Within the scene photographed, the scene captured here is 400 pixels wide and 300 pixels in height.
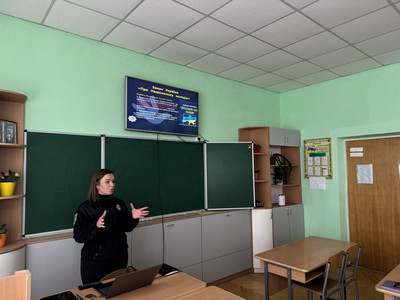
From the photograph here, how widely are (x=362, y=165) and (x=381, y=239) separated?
1151 mm

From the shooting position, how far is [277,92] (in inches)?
211

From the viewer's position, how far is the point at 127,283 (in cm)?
161

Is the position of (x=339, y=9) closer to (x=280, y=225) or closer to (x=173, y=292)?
(x=173, y=292)

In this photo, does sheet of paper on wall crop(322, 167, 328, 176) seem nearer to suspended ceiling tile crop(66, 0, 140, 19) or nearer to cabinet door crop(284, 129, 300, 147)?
cabinet door crop(284, 129, 300, 147)

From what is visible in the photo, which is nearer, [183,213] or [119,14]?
[119,14]

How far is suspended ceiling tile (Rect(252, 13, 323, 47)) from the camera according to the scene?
111 inches

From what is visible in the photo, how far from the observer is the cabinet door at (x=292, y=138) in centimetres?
480

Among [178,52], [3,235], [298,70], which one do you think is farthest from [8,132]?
[298,70]

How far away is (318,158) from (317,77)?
1.36m

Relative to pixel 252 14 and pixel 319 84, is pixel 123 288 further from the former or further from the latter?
pixel 319 84

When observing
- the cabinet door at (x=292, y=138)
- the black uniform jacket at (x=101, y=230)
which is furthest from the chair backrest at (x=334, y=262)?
the cabinet door at (x=292, y=138)

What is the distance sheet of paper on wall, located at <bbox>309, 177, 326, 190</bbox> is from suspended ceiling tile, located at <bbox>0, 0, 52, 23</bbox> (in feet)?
14.7

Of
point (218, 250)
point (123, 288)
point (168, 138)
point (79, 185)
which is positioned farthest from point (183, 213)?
point (123, 288)

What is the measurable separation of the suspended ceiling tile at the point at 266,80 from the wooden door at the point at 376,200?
1.58 m
